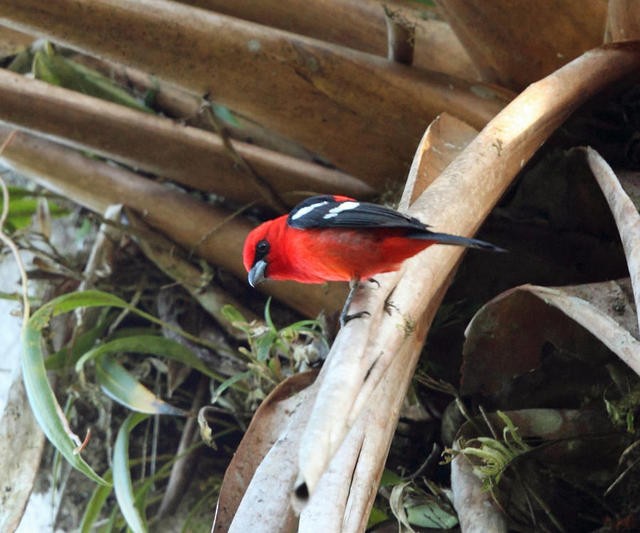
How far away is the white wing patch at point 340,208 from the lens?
4.50 ft

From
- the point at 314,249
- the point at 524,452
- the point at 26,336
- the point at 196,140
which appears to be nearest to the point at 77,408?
the point at 26,336

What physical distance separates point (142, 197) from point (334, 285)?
497mm

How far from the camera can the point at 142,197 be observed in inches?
74.1

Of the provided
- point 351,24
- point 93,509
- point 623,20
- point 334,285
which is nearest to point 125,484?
point 93,509

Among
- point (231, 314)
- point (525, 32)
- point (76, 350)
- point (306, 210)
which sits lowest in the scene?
point (76, 350)

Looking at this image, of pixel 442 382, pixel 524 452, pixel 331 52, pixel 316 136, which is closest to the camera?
pixel 524 452

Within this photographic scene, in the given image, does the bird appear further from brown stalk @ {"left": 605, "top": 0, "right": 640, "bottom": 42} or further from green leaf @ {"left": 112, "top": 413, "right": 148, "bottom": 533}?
brown stalk @ {"left": 605, "top": 0, "right": 640, "bottom": 42}

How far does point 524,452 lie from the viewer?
1230 millimetres

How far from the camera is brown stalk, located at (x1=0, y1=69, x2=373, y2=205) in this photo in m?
1.70

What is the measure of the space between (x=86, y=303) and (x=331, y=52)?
2.17 ft

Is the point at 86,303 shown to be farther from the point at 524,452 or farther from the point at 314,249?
the point at 524,452

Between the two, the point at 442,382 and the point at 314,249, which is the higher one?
the point at 314,249

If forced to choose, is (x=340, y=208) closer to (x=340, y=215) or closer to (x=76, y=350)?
(x=340, y=215)

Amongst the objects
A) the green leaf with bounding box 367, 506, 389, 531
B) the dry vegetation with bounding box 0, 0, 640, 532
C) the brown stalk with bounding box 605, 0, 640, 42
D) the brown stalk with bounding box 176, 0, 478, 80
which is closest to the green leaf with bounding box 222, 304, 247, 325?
the dry vegetation with bounding box 0, 0, 640, 532
